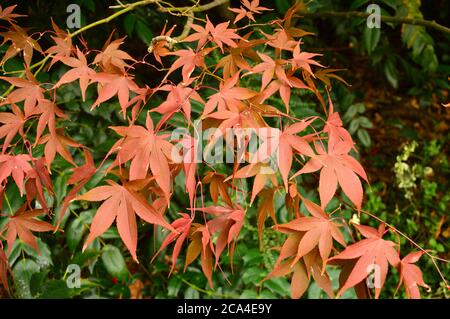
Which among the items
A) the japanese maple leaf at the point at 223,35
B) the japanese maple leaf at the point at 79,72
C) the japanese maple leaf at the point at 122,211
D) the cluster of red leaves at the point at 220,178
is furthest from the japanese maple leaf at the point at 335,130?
the japanese maple leaf at the point at 79,72

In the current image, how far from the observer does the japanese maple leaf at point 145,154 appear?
781mm

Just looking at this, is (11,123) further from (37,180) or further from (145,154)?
(145,154)

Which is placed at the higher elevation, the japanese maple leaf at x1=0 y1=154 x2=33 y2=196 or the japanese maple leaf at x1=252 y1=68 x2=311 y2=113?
the japanese maple leaf at x1=252 y1=68 x2=311 y2=113

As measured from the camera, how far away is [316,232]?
82cm

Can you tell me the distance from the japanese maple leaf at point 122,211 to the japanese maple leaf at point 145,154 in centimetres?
3

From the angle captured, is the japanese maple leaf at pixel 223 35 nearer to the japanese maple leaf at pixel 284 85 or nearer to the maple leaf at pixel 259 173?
the japanese maple leaf at pixel 284 85

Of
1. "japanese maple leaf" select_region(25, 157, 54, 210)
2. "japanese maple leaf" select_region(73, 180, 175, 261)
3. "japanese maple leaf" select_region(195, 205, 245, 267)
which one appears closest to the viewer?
"japanese maple leaf" select_region(73, 180, 175, 261)

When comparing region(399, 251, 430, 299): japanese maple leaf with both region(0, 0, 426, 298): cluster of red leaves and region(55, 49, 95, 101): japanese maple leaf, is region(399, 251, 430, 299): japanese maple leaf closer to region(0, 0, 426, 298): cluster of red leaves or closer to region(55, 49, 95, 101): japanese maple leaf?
region(0, 0, 426, 298): cluster of red leaves

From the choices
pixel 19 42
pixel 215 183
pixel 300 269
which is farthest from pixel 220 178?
pixel 19 42

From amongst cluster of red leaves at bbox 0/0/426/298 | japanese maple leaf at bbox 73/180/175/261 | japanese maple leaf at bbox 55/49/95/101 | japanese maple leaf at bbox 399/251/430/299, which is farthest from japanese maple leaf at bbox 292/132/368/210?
japanese maple leaf at bbox 55/49/95/101

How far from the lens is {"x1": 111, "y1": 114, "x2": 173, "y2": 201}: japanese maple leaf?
0.78 metres

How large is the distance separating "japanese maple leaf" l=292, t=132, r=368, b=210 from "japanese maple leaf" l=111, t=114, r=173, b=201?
19 centimetres

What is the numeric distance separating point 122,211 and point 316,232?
30 centimetres
